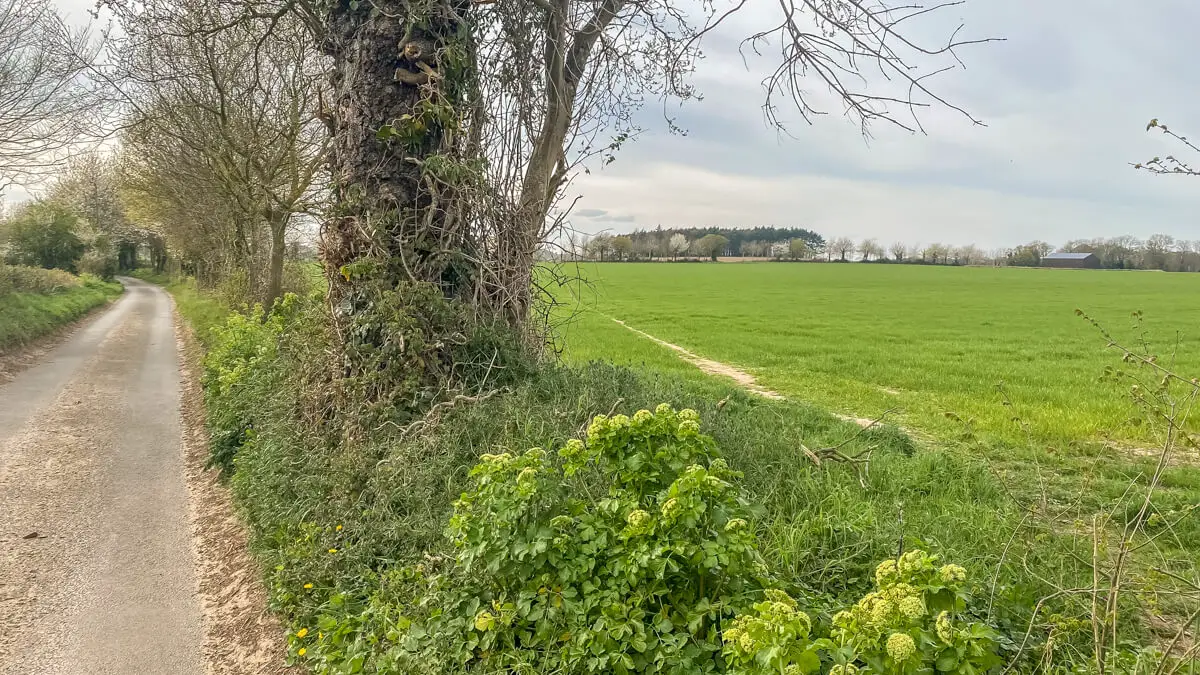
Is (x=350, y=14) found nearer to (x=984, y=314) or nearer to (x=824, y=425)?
(x=824, y=425)

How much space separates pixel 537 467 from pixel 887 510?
2628mm

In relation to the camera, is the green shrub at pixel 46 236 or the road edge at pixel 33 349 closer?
the road edge at pixel 33 349

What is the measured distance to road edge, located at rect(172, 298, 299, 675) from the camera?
398 cm

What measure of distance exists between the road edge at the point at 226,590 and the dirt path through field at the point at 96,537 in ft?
0.19

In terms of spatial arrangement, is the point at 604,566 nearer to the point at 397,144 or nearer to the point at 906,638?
the point at 906,638

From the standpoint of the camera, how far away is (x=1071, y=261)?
7675 cm

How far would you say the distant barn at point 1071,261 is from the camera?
7314 cm

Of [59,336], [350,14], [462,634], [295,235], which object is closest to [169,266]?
[59,336]

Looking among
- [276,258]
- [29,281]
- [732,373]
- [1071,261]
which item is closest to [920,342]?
[732,373]

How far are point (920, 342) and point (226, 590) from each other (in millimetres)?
21015

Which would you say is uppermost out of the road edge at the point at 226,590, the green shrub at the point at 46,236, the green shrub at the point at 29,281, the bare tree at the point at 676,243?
the green shrub at the point at 46,236

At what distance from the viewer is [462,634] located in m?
3.24

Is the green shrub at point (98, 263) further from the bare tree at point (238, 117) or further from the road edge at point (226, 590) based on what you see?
the road edge at point (226, 590)

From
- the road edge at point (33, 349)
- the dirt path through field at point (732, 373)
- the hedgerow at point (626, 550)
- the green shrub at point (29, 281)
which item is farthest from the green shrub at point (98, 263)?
the hedgerow at point (626, 550)
